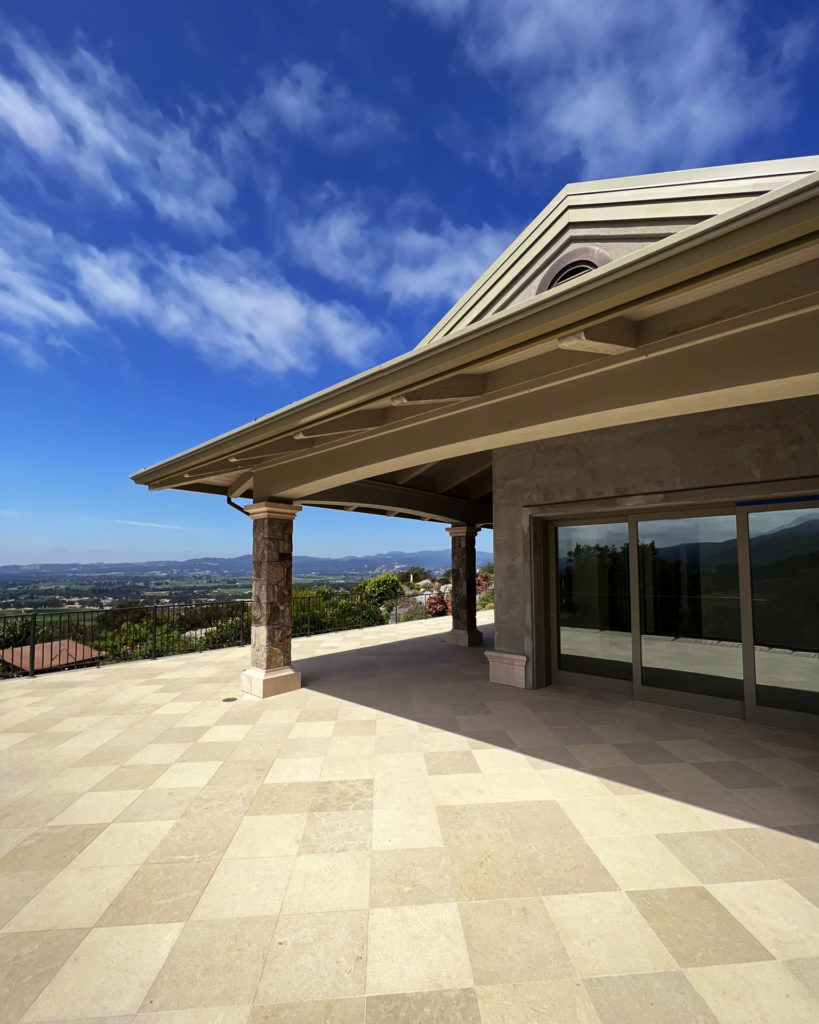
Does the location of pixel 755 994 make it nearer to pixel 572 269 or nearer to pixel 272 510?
pixel 272 510

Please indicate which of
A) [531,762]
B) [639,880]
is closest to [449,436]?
[531,762]

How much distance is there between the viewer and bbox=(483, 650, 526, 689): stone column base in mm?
6406

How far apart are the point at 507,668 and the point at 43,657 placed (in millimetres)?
8108

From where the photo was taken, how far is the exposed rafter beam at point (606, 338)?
2.57 m

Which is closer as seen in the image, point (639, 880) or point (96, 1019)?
point (96, 1019)

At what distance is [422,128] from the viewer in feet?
30.1

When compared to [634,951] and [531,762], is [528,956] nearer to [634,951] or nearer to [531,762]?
[634,951]

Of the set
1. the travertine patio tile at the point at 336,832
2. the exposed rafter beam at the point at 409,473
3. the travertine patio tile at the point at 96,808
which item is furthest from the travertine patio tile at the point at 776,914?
the exposed rafter beam at the point at 409,473

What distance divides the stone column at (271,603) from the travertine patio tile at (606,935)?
4727 mm

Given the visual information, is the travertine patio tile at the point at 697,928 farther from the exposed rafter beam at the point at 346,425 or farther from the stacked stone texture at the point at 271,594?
the stacked stone texture at the point at 271,594

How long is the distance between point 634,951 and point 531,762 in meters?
1.96

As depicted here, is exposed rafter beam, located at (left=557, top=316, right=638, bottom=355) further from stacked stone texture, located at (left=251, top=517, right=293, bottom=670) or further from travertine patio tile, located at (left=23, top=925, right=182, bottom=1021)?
stacked stone texture, located at (left=251, top=517, right=293, bottom=670)

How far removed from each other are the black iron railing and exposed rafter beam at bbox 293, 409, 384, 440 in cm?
594

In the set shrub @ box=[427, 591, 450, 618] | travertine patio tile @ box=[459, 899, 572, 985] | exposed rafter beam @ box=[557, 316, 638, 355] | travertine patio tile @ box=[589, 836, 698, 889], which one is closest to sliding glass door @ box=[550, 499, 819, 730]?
travertine patio tile @ box=[589, 836, 698, 889]
